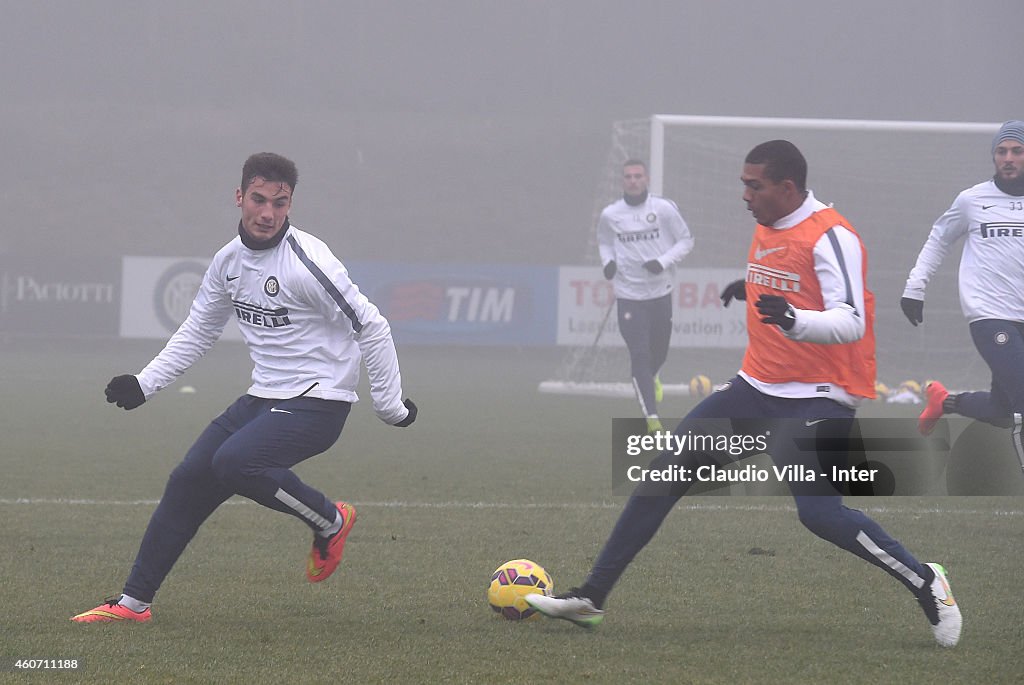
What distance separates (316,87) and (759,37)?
13.5 meters

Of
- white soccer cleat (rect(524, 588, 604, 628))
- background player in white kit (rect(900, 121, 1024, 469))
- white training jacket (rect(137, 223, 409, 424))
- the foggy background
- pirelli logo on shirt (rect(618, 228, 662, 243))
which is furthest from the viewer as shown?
the foggy background

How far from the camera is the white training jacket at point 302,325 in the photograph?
495cm

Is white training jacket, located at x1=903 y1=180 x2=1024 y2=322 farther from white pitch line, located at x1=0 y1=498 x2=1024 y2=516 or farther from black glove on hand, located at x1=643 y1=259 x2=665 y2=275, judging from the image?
black glove on hand, located at x1=643 y1=259 x2=665 y2=275

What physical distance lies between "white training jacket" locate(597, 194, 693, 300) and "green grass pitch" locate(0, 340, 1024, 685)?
187 cm

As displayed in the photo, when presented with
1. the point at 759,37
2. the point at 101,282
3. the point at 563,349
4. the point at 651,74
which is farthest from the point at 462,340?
the point at 759,37

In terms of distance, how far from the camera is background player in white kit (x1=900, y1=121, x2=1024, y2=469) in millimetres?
7062

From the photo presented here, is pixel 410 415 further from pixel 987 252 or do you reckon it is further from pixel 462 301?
pixel 462 301

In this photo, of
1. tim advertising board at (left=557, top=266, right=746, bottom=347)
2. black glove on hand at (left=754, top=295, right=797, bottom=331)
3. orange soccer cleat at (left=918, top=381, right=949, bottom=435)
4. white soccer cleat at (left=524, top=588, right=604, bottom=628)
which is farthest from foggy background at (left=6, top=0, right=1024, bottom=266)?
black glove on hand at (left=754, top=295, right=797, bottom=331)

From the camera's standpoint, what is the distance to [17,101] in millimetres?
39875

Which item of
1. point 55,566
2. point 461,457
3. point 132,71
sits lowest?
point 461,457

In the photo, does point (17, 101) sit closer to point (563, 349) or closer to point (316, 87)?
point (316, 87)

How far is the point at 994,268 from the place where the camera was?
7188 mm

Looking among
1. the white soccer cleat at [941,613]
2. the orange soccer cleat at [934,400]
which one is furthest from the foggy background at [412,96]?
the white soccer cleat at [941,613]

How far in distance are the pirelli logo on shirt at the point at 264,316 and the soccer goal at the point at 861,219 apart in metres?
12.3
